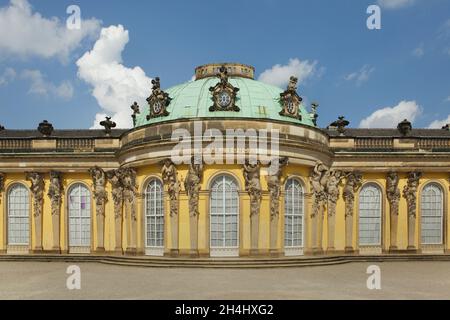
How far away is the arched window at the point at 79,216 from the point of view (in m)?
32.7

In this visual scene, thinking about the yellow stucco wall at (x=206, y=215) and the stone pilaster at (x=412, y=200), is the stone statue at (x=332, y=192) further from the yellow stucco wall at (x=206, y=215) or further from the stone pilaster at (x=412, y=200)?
the stone pilaster at (x=412, y=200)

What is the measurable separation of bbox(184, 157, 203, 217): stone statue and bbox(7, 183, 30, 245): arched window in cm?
1231

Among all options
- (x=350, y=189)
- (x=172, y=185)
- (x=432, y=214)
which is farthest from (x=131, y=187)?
(x=432, y=214)

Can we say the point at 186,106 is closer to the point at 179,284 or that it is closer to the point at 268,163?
the point at 268,163

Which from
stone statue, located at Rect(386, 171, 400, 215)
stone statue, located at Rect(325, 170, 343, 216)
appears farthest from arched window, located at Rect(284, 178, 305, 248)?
stone statue, located at Rect(386, 171, 400, 215)

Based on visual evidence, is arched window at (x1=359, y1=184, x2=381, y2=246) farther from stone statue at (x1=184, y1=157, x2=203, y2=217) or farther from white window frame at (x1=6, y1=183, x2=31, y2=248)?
white window frame at (x1=6, y1=183, x2=31, y2=248)

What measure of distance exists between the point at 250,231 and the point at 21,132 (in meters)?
23.7

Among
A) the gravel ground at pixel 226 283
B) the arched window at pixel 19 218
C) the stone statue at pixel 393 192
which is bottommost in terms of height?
the gravel ground at pixel 226 283

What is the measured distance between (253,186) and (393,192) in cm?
1029

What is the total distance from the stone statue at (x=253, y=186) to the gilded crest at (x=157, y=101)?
5937 mm

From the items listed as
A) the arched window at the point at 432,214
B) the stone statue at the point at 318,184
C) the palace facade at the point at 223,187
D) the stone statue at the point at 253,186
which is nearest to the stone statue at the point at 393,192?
the palace facade at the point at 223,187

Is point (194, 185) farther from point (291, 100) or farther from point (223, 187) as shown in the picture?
point (291, 100)

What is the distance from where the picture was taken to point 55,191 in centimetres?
3222

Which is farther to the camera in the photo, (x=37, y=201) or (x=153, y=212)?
(x=37, y=201)
